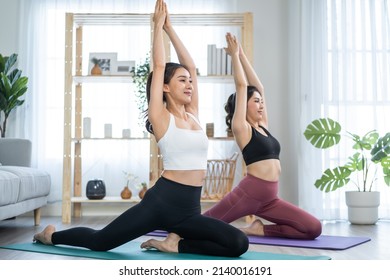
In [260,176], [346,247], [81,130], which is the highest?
[81,130]

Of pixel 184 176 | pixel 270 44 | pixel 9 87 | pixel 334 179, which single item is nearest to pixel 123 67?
pixel 9 87

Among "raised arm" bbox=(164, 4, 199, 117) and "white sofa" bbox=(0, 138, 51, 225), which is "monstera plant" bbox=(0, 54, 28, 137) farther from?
"raised arm" bbox=(164, 4, 199, 117)

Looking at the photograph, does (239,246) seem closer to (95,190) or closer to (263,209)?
(263,209)

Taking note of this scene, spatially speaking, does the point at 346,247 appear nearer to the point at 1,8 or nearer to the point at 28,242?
the point at 28,242

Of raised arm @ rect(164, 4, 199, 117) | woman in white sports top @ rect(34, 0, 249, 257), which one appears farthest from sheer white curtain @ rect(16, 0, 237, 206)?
woman in white sports top @ rect(34, 0, 249, 257)

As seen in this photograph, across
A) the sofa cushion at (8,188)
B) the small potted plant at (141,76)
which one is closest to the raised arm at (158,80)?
the sofa cushion at (8,188)

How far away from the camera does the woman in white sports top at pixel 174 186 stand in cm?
281

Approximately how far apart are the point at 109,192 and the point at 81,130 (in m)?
0.64

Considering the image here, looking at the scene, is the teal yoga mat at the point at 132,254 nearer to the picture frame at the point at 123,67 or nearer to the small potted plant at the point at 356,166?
the small potted plant at the point at 356,166

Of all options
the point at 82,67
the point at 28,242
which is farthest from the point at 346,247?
the point at 82,67

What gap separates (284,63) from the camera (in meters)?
5.98

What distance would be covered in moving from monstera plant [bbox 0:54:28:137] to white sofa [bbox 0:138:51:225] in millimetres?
619
